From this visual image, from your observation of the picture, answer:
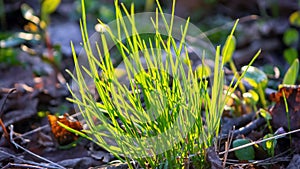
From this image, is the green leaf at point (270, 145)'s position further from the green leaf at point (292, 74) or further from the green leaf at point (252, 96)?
the green leaf at point (292, 74)

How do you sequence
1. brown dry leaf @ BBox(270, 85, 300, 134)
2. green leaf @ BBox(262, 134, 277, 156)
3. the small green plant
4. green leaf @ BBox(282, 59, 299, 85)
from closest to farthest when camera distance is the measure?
the small green plant < green leaf @ BBox(262, 134, 277, 156) < brown dry leaf @ BBox(270, 85, 300, 134) < green leaf @ BBox(282, 59, 299, 85)

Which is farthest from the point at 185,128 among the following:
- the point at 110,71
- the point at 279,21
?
the point at 279,21

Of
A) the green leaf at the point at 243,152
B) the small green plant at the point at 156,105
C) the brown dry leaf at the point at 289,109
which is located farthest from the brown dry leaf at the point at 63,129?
the brown dry leaf at the point at 289,109

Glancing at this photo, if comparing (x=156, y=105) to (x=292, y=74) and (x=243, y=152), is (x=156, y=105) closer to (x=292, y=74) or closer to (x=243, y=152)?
(x=243, y=152)

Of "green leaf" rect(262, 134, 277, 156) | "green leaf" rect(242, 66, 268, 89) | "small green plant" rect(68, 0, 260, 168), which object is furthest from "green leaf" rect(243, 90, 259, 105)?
"small green plant" rect(68, 0, 260, 168)

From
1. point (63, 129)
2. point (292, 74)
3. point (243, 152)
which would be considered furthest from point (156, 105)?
point (292, 74)

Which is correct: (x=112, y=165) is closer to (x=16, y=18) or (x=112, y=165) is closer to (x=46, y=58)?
(x=46, y=58)

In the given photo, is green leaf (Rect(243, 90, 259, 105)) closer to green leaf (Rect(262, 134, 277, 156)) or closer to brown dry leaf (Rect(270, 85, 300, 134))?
brown dry leaf (Rect(270, 85, 300, 134))
